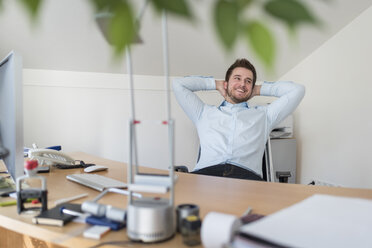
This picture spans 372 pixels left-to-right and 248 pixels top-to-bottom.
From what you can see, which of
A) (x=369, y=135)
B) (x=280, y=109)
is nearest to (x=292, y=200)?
(x=280, y=109)

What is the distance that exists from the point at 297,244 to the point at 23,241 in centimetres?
113

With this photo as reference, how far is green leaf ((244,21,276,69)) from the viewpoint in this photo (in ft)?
0.76

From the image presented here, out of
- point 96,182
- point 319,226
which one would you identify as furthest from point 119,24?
point 96,182

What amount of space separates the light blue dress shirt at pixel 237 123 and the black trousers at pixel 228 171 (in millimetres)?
40

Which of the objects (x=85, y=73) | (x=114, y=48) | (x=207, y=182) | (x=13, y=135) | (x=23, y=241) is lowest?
(x=23, y=241)

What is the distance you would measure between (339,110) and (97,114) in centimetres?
240

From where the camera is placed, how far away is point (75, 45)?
8.09 feet

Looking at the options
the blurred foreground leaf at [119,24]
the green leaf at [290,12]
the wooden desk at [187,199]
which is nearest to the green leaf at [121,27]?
the blurred foreground leaf at [119,24]

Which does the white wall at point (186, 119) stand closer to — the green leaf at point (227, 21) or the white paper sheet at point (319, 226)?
the white paper sheet at point (319, 226)

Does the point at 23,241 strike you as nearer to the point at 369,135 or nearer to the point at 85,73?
the point at 85,73

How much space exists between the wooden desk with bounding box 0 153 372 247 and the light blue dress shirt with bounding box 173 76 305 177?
65 centimetres

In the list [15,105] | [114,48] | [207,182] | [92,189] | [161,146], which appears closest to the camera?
[114,48]

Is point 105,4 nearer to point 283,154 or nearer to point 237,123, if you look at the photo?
point 237,123

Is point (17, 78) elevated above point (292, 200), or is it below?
above
